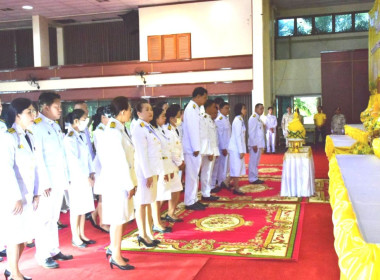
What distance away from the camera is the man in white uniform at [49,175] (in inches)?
137

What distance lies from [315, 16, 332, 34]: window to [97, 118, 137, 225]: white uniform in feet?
43.9

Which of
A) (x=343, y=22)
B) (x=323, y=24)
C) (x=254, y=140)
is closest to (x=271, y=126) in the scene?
(x=254, y=140)

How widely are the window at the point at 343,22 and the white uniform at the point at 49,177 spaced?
533 inches

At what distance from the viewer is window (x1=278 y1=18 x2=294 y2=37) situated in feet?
49.9

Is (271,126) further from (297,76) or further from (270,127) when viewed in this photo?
(297,76)

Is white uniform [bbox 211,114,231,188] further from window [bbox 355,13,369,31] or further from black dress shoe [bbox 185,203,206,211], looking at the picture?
window [bbox 355,13,369,31]

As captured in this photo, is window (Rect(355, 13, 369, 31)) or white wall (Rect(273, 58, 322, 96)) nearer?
white wall (Rect(273, 58, 322, 96))

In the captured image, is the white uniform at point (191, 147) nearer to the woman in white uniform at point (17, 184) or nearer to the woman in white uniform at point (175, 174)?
the woman in white uniform at point (175, 174)

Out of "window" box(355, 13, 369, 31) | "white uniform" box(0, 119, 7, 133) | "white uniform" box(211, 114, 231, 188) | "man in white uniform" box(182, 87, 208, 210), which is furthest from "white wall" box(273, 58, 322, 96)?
"white uniform" box(0, 119, 7, 133)

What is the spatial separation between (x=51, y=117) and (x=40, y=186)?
2.30ft

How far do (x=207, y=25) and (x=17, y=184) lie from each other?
9.99 metres

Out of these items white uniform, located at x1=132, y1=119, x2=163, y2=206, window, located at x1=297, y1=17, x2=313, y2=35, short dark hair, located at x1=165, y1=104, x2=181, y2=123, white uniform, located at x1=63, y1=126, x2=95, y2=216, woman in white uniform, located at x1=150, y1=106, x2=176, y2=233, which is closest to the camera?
white uniform, located at x1=132, y1=119, x2=163, y2=206

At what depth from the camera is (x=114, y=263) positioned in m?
3.35

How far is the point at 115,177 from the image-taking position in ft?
10.8
